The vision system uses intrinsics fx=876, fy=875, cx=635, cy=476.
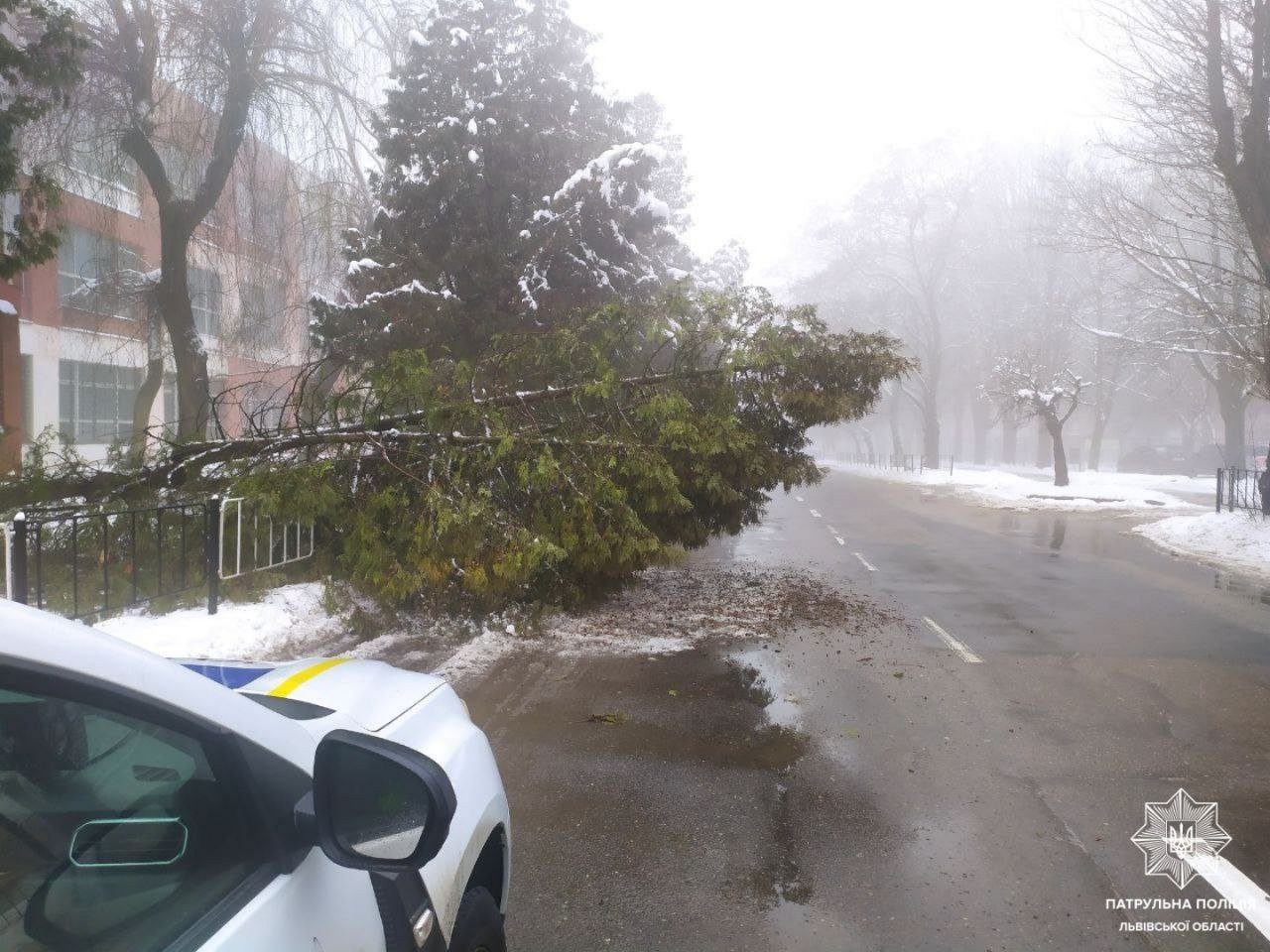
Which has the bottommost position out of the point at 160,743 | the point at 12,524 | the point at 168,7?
the point at 12,524

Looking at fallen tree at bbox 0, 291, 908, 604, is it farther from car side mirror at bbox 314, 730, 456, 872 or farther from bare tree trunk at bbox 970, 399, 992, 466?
bare tree trunk at bbox 970, 399, 992, 466

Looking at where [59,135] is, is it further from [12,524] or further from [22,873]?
[22,873]

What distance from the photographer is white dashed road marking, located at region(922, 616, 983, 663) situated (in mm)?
7554

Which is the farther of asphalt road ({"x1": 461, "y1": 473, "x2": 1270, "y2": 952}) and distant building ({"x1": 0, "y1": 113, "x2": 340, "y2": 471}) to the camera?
distant building ({"x1": 0, "y1": 113, "x2": 340, "y2": 471})

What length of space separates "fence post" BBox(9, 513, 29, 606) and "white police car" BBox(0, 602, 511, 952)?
233 inches

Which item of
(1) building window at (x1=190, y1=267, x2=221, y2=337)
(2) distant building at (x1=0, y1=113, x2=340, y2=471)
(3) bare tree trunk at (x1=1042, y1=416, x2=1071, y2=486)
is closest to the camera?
(2) distant building at (x1=0, y1=113, x2=340, y2=471)

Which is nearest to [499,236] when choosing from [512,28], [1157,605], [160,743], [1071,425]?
[512,28]

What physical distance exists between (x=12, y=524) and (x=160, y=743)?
20.1 ft

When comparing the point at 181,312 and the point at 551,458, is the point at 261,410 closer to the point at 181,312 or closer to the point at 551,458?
the point at 551,458

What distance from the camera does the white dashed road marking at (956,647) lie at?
7.55m

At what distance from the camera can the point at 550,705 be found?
20.8 feet

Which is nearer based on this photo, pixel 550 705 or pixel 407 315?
pixel 550 705

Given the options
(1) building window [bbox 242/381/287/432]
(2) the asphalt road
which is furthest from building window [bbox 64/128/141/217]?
(2) the asphalt road

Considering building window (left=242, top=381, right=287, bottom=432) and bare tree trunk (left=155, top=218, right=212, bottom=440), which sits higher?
bare tree trunk (left=155, top=218, right=212, bottom=440)
